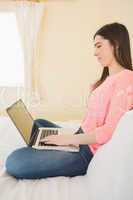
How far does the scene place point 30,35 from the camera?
2.92 meters

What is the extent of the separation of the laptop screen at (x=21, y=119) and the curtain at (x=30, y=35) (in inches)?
46.9

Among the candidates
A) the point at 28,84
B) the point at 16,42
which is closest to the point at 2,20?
the point at 16,42

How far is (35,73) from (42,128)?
1.34 metres

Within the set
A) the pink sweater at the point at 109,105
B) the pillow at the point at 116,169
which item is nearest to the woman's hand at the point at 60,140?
the pink sweater at the point at 109,105

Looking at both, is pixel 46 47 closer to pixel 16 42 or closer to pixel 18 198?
pixel 16 42

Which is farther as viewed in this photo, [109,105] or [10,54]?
[10,54]

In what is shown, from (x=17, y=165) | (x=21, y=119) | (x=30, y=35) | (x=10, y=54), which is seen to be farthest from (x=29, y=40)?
(x=17, y=165)

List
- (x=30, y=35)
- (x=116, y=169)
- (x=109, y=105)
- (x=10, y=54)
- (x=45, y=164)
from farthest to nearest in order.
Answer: (x=10, y=54)
(x=30, y=35)
(x=109, y=105)
(x=45, y=164)
(x=116, y=169)

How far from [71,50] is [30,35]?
40 centimetres

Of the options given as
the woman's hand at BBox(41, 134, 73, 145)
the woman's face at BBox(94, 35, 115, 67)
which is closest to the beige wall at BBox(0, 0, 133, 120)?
the woman's face at BBox(94, 35, 115, 67)

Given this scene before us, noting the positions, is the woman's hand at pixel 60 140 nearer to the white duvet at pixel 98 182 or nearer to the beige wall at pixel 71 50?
the white duvet at pixel 98 182

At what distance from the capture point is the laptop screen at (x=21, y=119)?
1530 mm

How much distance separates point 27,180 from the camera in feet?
4.26

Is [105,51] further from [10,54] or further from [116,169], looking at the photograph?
[10,54]
